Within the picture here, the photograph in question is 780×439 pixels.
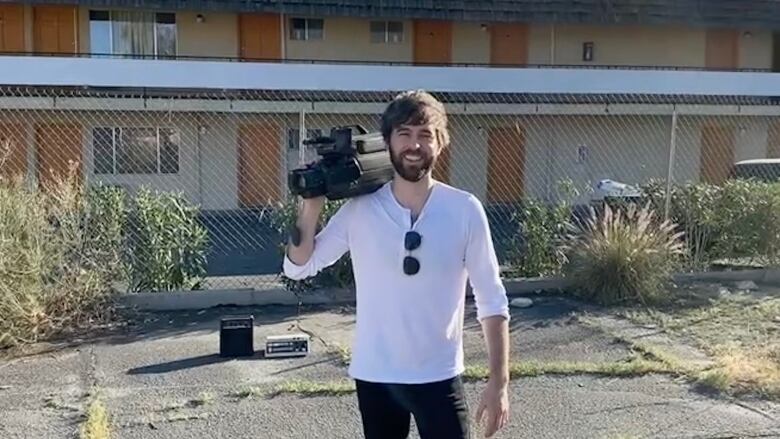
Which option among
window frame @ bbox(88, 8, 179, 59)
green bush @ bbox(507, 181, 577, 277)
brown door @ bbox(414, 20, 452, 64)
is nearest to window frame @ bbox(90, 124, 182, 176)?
window frame @ bbox(88, 8, 179, 59)

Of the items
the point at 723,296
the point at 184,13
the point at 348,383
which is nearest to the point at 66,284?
the point at 348,383

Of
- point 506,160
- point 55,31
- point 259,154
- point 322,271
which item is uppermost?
point 55,31

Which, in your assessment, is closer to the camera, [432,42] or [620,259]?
[620,259]

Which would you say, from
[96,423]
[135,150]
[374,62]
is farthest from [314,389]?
[374,62]

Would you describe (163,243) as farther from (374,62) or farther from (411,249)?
(374,62)

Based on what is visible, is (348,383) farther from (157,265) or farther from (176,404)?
(157,265)

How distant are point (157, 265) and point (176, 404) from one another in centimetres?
274

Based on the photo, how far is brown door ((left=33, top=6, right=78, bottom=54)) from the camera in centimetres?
2034

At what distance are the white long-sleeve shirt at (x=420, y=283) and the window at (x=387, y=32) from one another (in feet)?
66.2

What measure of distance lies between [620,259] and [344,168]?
5.58m

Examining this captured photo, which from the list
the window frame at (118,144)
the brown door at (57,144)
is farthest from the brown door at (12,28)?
the window frame at (118,144)

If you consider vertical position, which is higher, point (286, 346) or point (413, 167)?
point (413, 167)

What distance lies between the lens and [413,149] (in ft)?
8.32

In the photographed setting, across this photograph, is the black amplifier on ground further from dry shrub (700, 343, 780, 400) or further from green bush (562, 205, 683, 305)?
green bush (562, 205, 683, 305)
